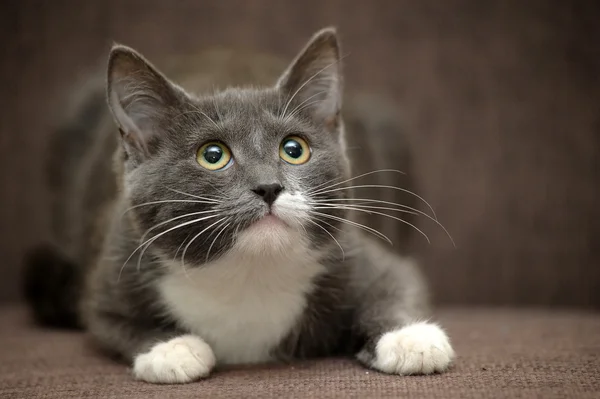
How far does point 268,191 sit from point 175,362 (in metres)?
0.38

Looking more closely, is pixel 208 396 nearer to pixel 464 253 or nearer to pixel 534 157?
pixel 464 253

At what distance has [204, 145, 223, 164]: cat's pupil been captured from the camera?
1.41 metres

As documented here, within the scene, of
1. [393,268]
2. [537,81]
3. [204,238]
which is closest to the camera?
[204,238]

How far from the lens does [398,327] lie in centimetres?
146

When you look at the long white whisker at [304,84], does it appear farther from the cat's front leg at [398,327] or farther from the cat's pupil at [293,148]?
the cat's front leg at [398,327]

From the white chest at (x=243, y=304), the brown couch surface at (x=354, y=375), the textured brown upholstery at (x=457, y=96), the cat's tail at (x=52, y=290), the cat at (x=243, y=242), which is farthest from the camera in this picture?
the textured brown upholstery at (x=457, y=96)

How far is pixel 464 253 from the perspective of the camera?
249cm

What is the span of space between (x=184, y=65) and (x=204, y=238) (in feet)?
3.39

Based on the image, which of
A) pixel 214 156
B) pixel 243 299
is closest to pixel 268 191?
pixel 214 156

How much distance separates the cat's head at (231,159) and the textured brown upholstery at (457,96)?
942 millimetres

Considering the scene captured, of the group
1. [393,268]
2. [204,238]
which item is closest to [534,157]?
[393,268]

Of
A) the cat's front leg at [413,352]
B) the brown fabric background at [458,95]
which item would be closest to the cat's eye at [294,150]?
the cat's front leg at [413,352]

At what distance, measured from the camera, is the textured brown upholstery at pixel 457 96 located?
242 cm

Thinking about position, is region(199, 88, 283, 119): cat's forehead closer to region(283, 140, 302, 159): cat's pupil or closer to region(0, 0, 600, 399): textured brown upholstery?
region(283, 140, 302, 159): cat's pupil
